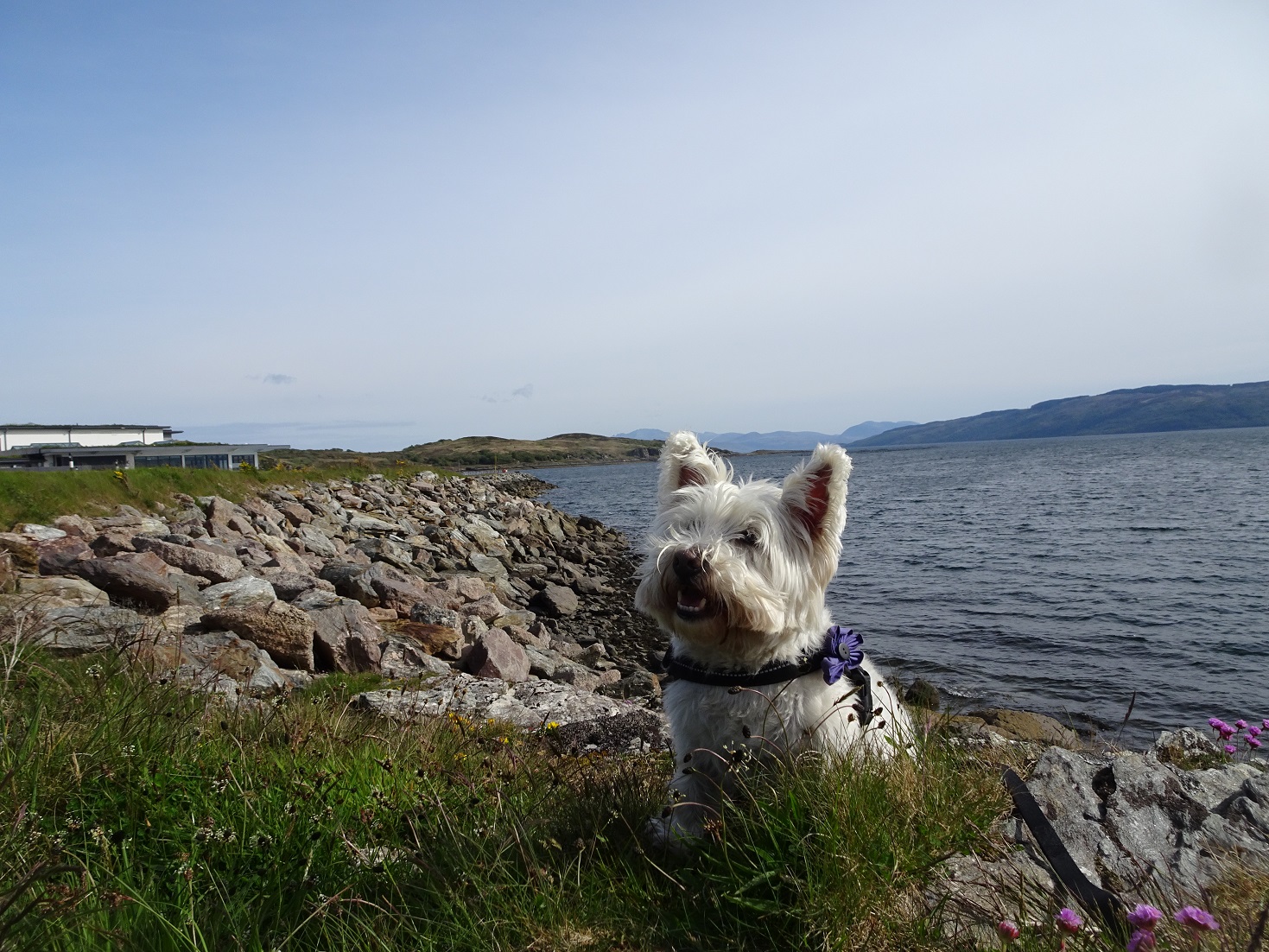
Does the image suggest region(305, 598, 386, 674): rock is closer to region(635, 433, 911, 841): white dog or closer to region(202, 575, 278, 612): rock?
region(202, 575, 278, 612): rock

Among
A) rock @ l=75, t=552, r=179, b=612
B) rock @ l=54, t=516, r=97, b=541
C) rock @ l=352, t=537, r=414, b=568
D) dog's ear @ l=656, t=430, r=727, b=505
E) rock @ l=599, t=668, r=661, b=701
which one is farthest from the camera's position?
rock @ l=352, t=537, r=414, b=568

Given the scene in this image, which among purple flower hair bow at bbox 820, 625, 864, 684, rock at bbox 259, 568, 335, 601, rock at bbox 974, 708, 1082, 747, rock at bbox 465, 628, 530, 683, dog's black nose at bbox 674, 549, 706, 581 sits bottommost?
rock at bbox 974, 708, 1082, 747

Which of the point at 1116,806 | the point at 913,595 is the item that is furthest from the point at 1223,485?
the point at 1116,806

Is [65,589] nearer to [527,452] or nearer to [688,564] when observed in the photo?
[688,564]

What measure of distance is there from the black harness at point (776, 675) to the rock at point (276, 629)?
5.71 m

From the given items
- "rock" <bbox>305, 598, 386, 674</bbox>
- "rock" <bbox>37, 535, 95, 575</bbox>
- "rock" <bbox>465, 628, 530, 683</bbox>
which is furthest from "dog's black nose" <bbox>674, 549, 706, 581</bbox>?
"rock" <bbox>37, 535, 95, 575</bbox>

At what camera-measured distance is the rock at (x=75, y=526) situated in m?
11.8

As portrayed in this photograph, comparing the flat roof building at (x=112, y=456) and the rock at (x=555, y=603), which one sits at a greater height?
the flat roof building at (x=112, y=456)

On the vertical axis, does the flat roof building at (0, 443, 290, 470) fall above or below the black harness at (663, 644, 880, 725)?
above

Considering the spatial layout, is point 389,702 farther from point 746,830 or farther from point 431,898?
point 746,830

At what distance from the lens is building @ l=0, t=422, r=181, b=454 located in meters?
50.8

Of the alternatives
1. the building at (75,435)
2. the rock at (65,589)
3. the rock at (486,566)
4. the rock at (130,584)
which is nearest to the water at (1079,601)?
the rock at (486,566)

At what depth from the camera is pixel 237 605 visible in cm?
832

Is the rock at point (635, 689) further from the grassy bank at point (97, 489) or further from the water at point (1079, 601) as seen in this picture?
the grassy bank at point (97, 489)
